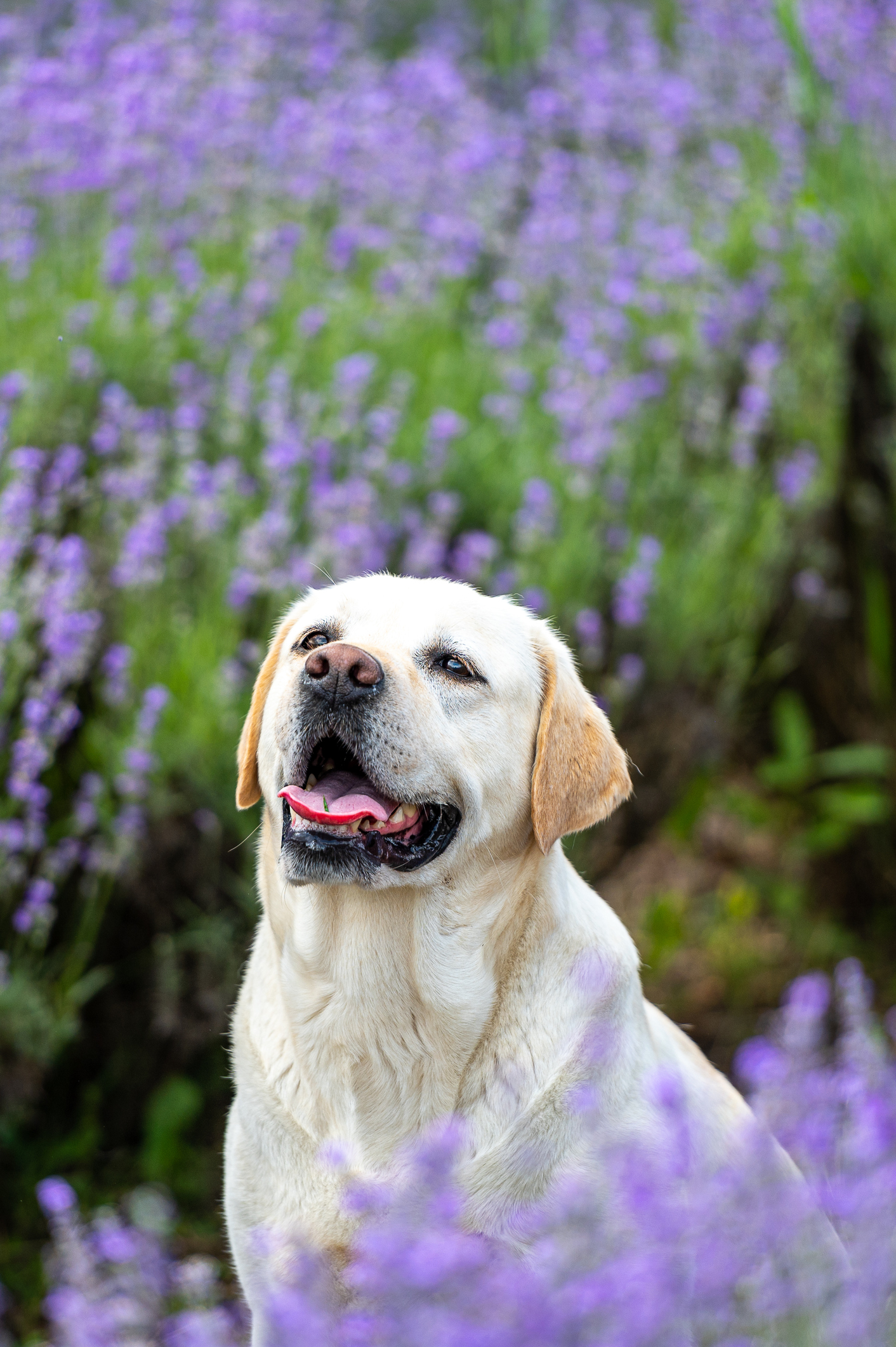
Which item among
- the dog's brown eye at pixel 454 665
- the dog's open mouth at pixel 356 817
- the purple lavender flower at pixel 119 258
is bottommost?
the purple lavender flower at pixel 119 258

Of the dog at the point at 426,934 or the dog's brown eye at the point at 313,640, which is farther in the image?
the dog's brown eye at the point at 313,640

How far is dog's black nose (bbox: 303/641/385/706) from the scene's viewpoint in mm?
1992

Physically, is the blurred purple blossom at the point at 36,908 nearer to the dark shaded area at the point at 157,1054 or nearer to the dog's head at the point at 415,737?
the dark shaded area at the point at 157,1054

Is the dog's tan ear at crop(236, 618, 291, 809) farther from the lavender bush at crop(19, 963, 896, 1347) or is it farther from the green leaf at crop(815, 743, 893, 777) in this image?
the green leaf at crop(815, 743, 893, 777)

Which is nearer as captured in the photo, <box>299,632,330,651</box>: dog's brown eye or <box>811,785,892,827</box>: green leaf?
<box>299,632,330,651</box>: dog's brown eye

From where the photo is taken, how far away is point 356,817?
6.64 feet

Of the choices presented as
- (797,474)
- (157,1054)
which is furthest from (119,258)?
(157,1054)

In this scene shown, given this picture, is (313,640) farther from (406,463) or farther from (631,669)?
(406,463)

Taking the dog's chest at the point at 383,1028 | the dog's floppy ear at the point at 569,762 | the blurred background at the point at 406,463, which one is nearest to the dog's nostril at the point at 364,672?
the dog's floppy ear at the point at 569,762

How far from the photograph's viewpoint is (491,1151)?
196 centimetres

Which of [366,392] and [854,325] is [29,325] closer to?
[366,392]

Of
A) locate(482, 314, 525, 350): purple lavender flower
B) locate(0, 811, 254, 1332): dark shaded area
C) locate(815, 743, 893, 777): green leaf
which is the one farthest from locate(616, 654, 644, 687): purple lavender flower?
locate(482, 314, 525, 350): purple lavender flower

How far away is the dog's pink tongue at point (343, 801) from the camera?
6.66 ft

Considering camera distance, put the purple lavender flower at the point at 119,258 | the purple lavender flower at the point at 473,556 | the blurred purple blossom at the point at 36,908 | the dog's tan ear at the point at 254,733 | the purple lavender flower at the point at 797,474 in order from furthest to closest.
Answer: the purple lavender flower at the point at 797,474 → the purple lavender flower at the point at 119,258 → the purple lavender flower at the point at 473,556 → the blurred purple blossom at the point at 36,908 → the dog's tan ear at the point at 254,733
